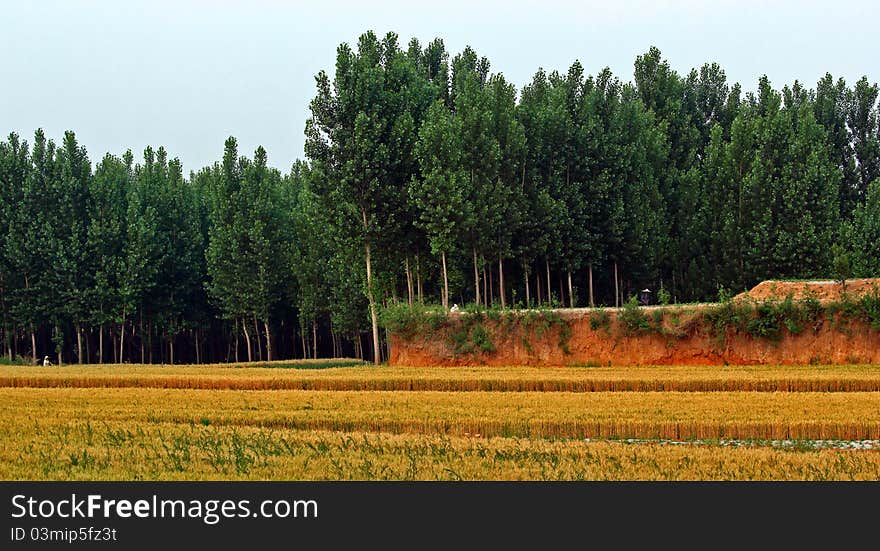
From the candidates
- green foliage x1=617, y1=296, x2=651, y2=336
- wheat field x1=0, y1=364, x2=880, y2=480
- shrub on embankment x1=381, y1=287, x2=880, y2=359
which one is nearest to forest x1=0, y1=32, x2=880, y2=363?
shrub on embankment x1=381, y1=287, x2=880, y2=359

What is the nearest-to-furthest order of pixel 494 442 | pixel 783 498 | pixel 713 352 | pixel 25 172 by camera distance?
pixel 783 498 → pixel 494 442 → pixel 713 352 → pixel 25 172

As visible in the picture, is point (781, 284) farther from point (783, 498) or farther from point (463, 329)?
point (783, 498)

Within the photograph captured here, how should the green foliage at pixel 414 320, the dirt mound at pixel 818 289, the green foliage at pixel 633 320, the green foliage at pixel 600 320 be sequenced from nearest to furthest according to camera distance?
the dirt mound at pixel 818 289 → the green foliage at pixel 633 320 → the green foliage at pixel 600 320 → the green foliage at pixel 414 320

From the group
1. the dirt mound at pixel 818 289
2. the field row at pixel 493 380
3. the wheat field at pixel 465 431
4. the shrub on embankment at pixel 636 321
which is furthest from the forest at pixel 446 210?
the wheat field at pixel 465 431

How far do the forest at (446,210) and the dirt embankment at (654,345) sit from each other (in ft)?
12.5

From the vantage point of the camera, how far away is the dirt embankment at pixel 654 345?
40.9m

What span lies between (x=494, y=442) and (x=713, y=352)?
27.0 meters

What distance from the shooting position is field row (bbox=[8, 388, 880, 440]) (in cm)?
2009

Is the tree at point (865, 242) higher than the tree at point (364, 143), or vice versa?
the tree at point (364, 143)

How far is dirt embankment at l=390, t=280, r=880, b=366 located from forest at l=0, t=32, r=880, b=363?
3801 millimetres

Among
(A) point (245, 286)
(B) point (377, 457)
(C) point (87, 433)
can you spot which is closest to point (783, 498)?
(B) point (377, 457)

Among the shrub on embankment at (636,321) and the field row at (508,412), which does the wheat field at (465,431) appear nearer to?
the field row at (508,412)

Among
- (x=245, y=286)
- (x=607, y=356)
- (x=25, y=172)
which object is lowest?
(x=607, y=356)

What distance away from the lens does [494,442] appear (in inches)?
719
